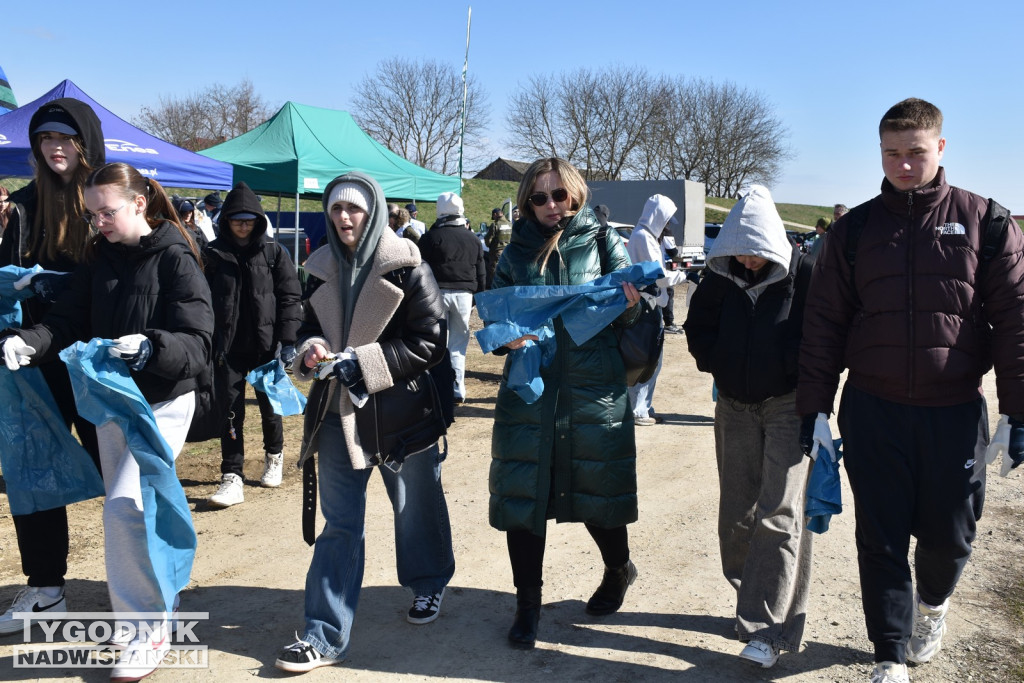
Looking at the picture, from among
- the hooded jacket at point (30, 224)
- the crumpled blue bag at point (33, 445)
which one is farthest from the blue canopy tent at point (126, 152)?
the crumpled blue bag at point (33, 445)

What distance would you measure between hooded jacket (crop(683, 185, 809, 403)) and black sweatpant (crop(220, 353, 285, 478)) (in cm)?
316

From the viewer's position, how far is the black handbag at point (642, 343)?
3637mm

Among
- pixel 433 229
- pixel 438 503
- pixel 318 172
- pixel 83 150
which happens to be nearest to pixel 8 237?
pixel 83 150

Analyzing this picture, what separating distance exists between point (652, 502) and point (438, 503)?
2.14m

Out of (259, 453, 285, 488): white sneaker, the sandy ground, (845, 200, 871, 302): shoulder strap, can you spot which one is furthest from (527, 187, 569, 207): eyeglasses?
(259, 453, 285, 488): white sneaker

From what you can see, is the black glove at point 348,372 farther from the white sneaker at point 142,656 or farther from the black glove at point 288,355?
the white sneaker at point 142,656

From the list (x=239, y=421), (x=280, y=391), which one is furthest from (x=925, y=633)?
(x=239, y=421)

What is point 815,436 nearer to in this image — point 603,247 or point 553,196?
point 603,247

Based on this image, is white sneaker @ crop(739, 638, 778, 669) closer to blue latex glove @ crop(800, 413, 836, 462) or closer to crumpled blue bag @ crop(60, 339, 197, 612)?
blue latex glove @ crop(800, 413, 836, 462)

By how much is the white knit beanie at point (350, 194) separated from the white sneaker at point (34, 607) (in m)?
2.21

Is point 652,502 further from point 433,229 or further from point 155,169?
point 155,169

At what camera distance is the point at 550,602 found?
4.12m

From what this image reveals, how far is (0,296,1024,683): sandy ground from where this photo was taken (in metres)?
3.47

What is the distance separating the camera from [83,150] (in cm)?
382
